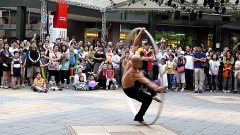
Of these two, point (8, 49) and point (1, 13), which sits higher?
point (1, 13)

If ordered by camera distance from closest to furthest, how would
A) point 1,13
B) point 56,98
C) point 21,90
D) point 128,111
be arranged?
point 128,111, point 56,98, point 21,90, point 1,13

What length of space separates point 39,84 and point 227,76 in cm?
836

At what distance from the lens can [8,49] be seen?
1608 cm

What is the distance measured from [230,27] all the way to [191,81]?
22954 millimetres

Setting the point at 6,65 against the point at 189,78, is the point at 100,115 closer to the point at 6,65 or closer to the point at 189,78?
the point at 6,65

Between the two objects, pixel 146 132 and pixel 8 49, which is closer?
pixel 146 132

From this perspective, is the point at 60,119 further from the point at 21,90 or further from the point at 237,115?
the point at 21,90

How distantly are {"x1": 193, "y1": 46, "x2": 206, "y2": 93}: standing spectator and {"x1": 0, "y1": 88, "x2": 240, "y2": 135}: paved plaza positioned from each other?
259 centimetres

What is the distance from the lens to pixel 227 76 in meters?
18.2

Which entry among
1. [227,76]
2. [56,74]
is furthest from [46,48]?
[227,76]

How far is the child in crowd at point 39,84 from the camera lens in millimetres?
14859

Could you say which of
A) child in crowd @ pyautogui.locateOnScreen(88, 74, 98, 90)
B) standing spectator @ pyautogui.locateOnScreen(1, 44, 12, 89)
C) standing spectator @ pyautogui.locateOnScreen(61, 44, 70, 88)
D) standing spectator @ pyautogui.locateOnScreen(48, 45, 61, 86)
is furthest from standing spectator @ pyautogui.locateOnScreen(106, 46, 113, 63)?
standing spectator @ pyautogui.locateOnScreen(1, 44, 12, 89)

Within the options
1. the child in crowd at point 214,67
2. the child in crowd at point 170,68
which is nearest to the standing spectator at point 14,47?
the child in crowd at point 170,68

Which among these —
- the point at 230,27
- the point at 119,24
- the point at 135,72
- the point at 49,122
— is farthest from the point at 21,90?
the point at 230,27
